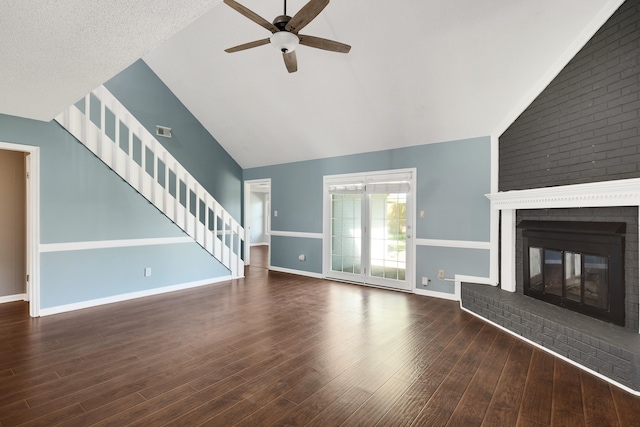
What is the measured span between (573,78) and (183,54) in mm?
5696

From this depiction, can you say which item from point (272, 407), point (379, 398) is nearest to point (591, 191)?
point (379, 398)

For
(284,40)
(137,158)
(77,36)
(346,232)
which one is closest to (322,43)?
(284,40)

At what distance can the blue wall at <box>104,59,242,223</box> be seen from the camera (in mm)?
6051

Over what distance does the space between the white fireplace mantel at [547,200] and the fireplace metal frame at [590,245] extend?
248 mm

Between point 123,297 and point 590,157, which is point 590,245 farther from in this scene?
point 123,297

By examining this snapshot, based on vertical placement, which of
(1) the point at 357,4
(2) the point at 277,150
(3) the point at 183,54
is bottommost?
(2) the point at 277,150

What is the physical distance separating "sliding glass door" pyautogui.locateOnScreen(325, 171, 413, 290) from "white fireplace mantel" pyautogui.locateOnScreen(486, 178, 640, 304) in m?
1.45

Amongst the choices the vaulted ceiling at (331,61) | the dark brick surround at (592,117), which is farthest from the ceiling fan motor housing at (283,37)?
the dark brick surround at (592,117)

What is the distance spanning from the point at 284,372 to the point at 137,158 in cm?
526

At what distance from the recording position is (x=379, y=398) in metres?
2.25

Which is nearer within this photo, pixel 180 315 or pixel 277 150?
pixel 180 315

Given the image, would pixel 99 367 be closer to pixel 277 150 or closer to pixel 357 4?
pixel 357 4

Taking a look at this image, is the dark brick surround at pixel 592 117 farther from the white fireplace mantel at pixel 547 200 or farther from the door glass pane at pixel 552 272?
the door glass pane at pixel 552 272

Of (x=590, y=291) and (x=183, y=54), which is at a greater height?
(x=183, y=54)
